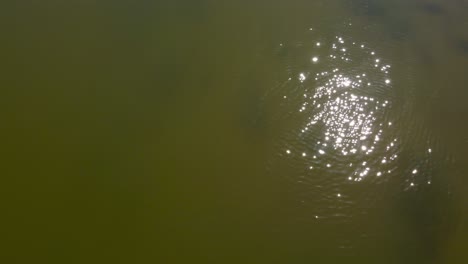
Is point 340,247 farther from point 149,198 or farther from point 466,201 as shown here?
point 149,198

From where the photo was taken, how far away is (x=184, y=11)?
281 centimetres

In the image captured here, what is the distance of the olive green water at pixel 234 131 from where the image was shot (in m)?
1.94

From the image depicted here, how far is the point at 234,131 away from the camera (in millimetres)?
2271

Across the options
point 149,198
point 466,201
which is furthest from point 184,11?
point 466,201

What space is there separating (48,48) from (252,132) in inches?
51.2

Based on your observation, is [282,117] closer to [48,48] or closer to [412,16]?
[412,16]

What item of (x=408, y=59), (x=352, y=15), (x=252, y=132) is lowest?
(x=252, y=132)

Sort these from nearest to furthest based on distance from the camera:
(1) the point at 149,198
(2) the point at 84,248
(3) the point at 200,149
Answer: (2) the point at 84,248 < (1) the point at 149,198 < (3) the point at 200,149

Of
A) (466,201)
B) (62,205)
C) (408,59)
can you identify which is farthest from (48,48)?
(466,201)

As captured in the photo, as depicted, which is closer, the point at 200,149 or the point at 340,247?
the point at 340,247

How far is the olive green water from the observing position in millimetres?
1939

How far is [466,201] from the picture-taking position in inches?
81.5

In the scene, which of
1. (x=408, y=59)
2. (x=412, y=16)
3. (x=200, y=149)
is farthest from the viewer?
(x=412, y=16)

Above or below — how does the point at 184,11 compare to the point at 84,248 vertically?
above
